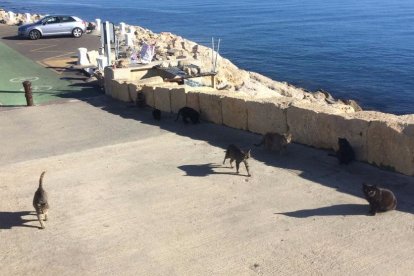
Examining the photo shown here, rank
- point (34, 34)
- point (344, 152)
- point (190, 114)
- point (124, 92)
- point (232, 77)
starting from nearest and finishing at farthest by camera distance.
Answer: point (344, 152), point (190, 114), point (124, 92), point (232, 77), point (34, 34)

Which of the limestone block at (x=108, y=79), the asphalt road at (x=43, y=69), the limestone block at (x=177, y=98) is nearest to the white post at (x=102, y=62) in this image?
the asphalt road at (x=43, y=69)

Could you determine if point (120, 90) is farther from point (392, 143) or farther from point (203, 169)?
point (392, 143)

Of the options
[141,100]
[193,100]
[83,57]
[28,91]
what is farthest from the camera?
[83,57]

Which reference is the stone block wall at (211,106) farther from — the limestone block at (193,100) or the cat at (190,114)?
the cat at (190,114)

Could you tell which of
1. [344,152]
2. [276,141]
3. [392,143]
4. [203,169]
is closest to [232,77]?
[276,141]

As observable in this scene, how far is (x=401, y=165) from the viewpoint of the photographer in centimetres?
948

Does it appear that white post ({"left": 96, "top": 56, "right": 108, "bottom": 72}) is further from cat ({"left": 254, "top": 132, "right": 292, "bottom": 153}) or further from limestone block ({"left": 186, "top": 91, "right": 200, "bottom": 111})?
cat ({"left": 254, "top": 132, "right": 292, "bottom": 153})

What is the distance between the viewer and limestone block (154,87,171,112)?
15.1m

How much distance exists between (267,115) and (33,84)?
39.7 ft

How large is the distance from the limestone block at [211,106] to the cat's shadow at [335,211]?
541 cm

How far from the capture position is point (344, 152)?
396 inches

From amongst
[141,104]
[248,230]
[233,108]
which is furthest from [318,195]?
[141,104]

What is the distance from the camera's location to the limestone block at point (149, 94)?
1574cm

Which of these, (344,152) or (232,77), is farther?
(232,77)
